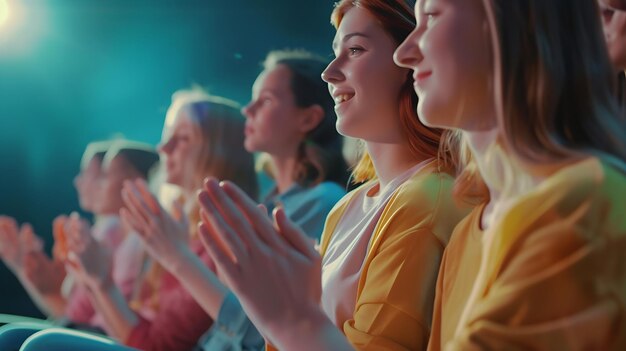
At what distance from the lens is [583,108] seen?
498mm

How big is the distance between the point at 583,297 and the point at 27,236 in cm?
191

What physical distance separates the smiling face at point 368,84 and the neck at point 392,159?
1 centimetres

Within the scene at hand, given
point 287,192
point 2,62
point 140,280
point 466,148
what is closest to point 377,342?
point 466,148

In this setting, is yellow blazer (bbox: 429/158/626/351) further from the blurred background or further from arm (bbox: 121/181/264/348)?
A: the blurred background

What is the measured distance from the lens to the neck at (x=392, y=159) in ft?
2.73

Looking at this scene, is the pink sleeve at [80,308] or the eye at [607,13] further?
the pink sleeve at [80,308]

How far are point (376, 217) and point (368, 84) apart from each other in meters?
0.14

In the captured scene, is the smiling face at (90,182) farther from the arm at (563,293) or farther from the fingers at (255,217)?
the arm at (563,293)

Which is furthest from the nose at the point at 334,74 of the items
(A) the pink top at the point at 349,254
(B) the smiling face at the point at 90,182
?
(B) the smiling face at the point at 90,182

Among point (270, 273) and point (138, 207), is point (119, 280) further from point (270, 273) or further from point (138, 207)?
point (270, 273)

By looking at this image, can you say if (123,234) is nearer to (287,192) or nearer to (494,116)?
(287,192)

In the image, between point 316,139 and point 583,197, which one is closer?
point 583,197

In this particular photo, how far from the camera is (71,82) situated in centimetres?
296

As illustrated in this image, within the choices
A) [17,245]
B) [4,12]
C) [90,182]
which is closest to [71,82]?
[4,12]
